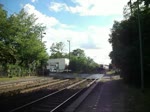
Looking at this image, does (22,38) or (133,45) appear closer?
(133,45)

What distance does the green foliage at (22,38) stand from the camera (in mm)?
53666

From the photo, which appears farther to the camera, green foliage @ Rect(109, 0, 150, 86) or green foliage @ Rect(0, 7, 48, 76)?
green foliage @ Rect(0, 7, 48, 76)

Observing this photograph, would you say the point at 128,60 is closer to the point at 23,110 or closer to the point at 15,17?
the point at 23,110

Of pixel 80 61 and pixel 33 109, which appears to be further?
pixel 80 61

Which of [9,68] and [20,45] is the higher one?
[20,45]

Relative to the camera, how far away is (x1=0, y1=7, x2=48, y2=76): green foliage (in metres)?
53.7

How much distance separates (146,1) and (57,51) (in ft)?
485

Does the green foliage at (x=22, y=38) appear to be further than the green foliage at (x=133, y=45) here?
Yes

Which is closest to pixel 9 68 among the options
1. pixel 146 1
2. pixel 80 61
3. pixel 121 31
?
pixel 121 31

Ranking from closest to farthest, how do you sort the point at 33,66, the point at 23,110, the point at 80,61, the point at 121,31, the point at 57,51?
1. the point at 23,110
2. the point at 121,31
3. the point at 33,66
4. the point at 80,61
5. the point at 57,51

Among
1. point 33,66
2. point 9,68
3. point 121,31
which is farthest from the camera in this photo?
point 33,66

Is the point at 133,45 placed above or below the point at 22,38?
below

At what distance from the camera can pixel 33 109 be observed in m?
16.2

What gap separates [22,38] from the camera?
60.2m
